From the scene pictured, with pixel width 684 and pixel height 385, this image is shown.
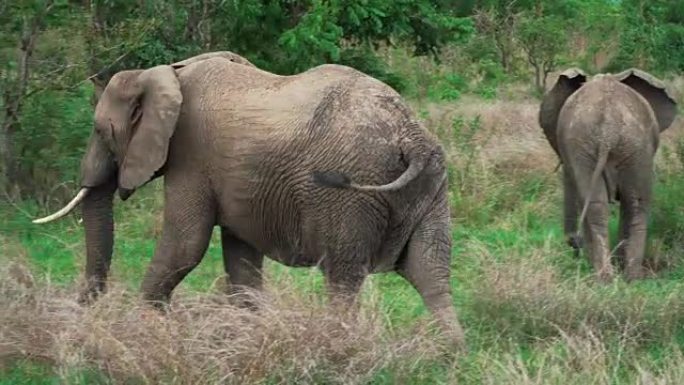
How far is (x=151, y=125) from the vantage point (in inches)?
292

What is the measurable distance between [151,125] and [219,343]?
5.58ft

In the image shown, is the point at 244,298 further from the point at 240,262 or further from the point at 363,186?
the point at 363,186

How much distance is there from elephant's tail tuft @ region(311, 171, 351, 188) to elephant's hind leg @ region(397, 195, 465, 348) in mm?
577

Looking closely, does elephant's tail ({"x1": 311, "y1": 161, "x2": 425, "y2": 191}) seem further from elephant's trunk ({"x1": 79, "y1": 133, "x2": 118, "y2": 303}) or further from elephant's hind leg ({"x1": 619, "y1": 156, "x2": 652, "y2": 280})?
elephant's hind leg ({"x1": 619, "y1": 156, "x2": 652, "y2": 280})

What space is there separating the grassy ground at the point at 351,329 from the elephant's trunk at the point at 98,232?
0.19 meters

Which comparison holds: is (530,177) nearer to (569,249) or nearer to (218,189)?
(569,249)

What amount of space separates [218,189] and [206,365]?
1.59m

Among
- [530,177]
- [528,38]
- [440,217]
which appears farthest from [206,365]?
[528,38]

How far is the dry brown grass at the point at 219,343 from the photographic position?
19.8 feet

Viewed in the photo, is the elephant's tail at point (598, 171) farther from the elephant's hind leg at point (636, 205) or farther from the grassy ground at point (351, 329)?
the grassy ground at point (351, 329)

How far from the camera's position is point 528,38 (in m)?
23.2

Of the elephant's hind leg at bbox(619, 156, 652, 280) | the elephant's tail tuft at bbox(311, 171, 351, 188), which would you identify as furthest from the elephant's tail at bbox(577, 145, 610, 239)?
the elephant's tail tuft at bbox(311, 171, 351, 188)

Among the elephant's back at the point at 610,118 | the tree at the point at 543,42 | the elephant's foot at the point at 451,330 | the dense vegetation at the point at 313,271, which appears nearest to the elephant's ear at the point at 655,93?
the elephant's back at the point at 610,118

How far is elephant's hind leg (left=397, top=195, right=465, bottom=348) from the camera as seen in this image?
713 centimetres
